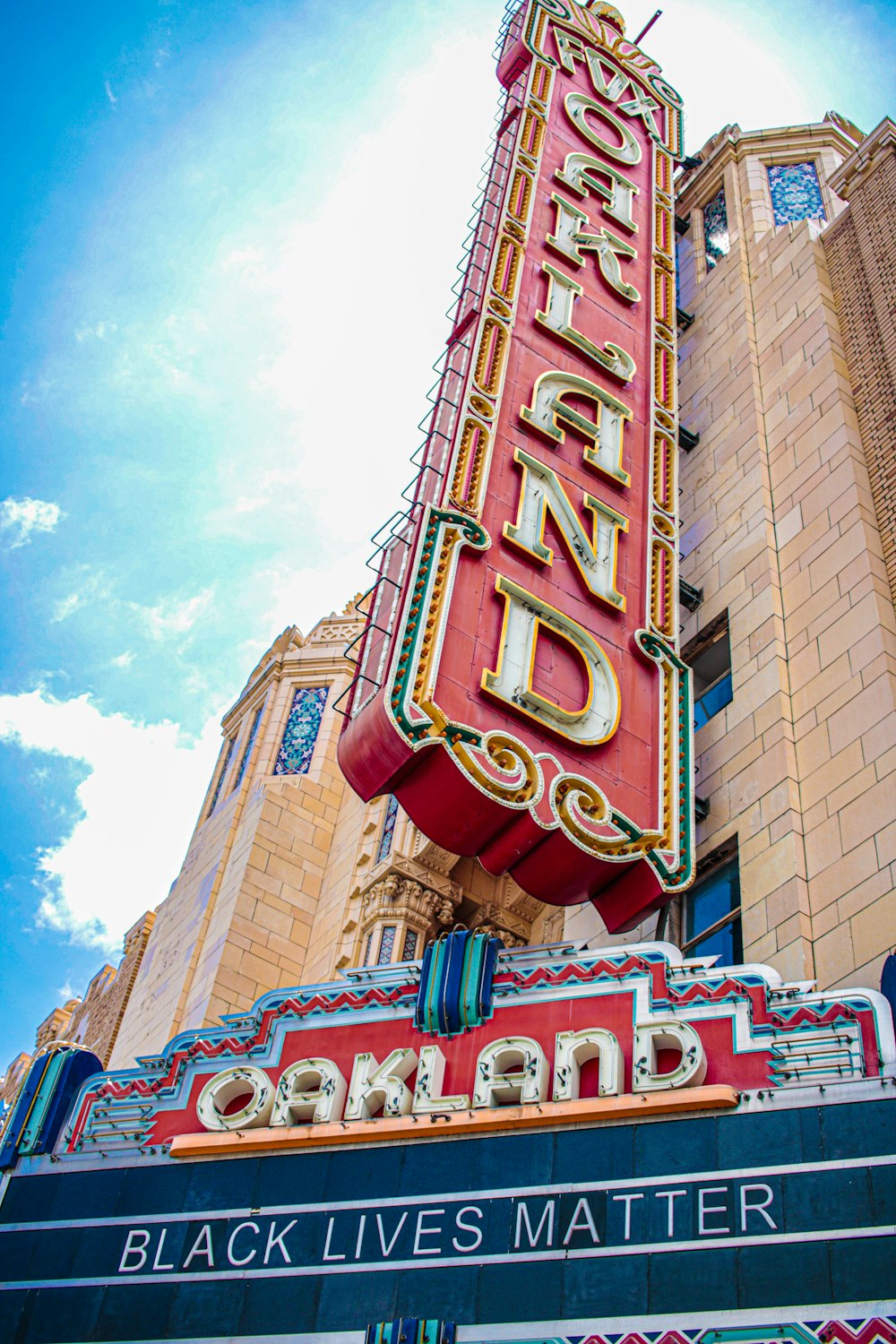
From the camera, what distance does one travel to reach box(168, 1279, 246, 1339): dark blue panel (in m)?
12.3

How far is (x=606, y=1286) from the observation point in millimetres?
11164

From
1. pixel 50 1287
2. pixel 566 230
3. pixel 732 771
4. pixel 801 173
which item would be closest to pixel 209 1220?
pixel 50 1287

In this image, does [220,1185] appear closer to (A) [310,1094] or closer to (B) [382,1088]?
(A) [310,1094]

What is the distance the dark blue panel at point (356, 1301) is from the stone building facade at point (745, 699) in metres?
5.34

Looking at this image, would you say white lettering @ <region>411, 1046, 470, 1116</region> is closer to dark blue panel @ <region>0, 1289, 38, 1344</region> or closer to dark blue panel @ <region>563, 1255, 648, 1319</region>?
dark blue panel @ <region>563, 1255, 648, 1319</region>

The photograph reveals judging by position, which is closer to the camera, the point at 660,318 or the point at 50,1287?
the point at 50,1287

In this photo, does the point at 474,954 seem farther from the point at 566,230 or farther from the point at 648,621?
the point at 566,230

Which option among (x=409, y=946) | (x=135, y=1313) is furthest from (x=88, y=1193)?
(x=409, y=946)

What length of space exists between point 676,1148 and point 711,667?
940 cm

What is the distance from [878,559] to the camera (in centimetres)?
1778

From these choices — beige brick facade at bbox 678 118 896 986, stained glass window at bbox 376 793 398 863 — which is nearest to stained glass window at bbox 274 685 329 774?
stained glass window at bbox 376 793 398 863

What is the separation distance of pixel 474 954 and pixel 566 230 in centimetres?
1419

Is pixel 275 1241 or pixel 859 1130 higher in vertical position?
pixel 859 1130

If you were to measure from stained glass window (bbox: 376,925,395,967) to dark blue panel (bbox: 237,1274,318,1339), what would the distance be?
32.1ft
